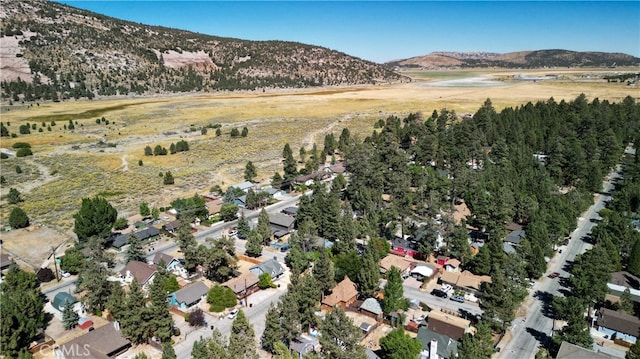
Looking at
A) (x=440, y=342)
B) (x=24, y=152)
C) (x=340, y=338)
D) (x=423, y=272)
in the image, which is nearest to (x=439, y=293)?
(x=423, y=272)

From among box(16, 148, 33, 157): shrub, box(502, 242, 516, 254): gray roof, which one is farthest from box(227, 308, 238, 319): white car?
box(16, 148, 33, 157): shrub

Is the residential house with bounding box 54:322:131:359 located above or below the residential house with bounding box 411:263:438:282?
above

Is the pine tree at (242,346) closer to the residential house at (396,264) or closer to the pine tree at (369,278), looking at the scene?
the pine tree at (369,278)

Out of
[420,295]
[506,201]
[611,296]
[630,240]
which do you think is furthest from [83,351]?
[630,240]

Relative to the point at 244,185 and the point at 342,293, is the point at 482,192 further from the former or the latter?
the point at 244,185

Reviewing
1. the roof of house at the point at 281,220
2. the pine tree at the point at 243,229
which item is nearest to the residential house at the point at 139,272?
the pine tree at the point at 243,229

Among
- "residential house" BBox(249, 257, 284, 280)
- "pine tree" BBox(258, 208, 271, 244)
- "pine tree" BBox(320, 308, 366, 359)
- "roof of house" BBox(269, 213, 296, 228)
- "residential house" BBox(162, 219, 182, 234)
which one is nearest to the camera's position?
"pine tree" BBox(320, 308, 366, 359)

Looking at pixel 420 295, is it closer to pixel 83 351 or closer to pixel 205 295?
pixel 205 295

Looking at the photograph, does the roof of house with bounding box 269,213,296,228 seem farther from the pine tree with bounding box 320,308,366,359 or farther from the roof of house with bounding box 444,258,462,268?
the pine tree with bounding box 320,308,366,359

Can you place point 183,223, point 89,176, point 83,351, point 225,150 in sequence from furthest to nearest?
1. point 225,150
2. point 89,176
3. point 183,223
4. point 83,351
